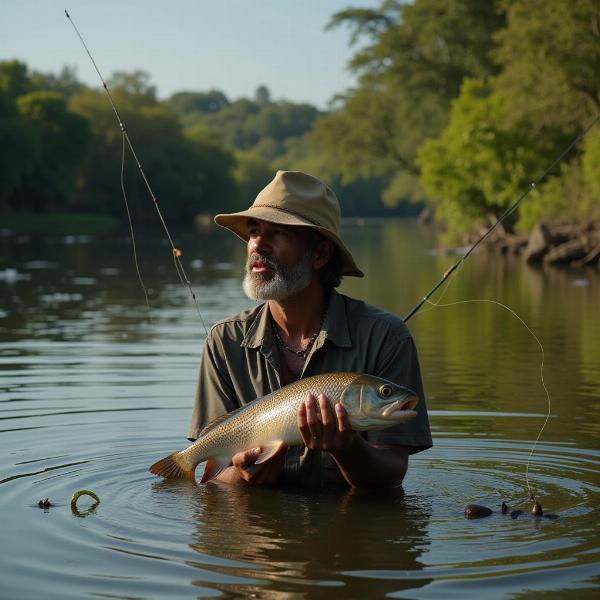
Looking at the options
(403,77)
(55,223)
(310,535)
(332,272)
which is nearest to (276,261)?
(332,272)

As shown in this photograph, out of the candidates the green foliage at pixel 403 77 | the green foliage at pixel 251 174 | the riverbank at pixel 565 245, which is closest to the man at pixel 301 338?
the riverbank at pixel 565 245

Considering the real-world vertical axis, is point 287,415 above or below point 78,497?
above

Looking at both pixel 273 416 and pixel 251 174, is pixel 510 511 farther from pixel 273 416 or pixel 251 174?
pixel 251 174

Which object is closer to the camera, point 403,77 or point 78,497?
point 78,497

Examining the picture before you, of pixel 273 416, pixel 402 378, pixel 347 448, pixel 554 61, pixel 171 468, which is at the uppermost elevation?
pixel 554 61

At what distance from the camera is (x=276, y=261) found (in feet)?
20.7

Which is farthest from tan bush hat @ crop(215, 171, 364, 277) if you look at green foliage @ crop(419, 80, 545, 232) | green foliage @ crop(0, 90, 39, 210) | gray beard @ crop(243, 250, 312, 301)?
green foliage @ crop(0, 90, 39, 210)

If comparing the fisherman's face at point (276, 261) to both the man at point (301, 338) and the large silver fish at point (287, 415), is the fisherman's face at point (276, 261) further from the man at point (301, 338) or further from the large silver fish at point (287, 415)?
the large silver fish at point (287, 415)

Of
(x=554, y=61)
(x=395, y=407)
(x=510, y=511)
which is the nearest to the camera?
(x=395, y=407)

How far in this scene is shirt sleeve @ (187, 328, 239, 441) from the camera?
21.6 ft

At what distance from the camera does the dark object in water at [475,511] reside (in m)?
6.33

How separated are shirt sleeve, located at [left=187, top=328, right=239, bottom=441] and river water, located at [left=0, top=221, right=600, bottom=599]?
42cm

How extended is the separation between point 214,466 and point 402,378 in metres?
1.03

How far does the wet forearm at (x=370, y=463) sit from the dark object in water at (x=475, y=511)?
0.40 m
